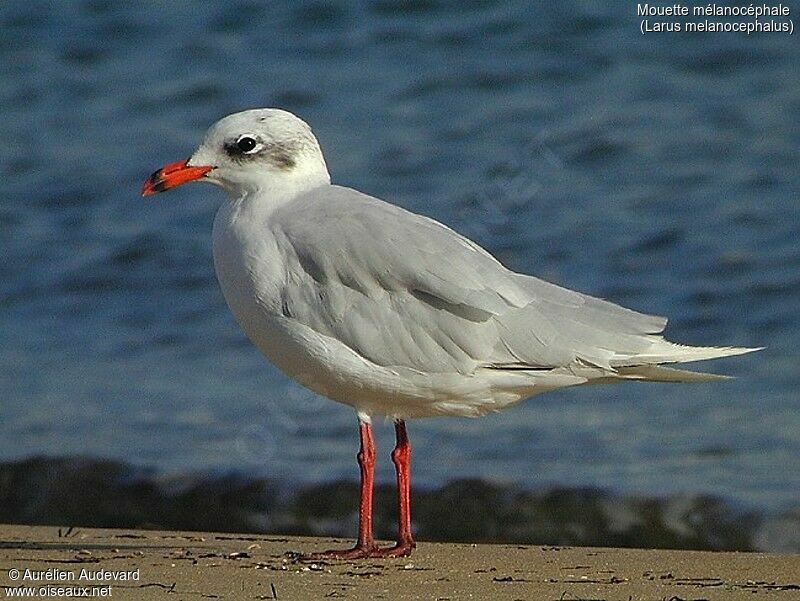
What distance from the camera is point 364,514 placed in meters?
5.81

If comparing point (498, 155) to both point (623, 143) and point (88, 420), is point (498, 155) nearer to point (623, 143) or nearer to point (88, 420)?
point (623, 143)

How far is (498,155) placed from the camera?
12672 millimetres

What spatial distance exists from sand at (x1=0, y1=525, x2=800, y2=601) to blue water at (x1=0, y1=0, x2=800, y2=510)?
191 cm

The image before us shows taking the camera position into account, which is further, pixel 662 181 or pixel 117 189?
pixel 117 189

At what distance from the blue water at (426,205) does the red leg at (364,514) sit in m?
2.11

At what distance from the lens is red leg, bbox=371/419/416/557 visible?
5.79m

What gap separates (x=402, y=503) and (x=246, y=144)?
1459 mm

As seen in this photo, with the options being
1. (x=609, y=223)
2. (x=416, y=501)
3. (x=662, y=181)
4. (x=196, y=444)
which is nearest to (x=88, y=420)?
(x=196, y=444)

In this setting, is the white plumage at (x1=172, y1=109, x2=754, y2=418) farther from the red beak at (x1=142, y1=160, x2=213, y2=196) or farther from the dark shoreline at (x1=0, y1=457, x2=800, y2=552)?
the dark shoreline at (x1=0, y1=457, x2=800, y2=552)

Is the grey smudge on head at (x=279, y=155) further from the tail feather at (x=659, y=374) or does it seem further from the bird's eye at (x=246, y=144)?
the tail feather at (x=659, y=374)

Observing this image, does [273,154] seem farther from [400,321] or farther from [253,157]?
[400,321]

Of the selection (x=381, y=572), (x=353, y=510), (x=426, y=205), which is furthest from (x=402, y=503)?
(x=426, y=205)

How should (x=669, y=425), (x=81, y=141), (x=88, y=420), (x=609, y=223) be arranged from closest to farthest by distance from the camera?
(x=669, y=425) < (x=88, y=420) < (x=609, y=223) < (x=81, y=141)

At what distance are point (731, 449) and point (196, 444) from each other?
111 inches
